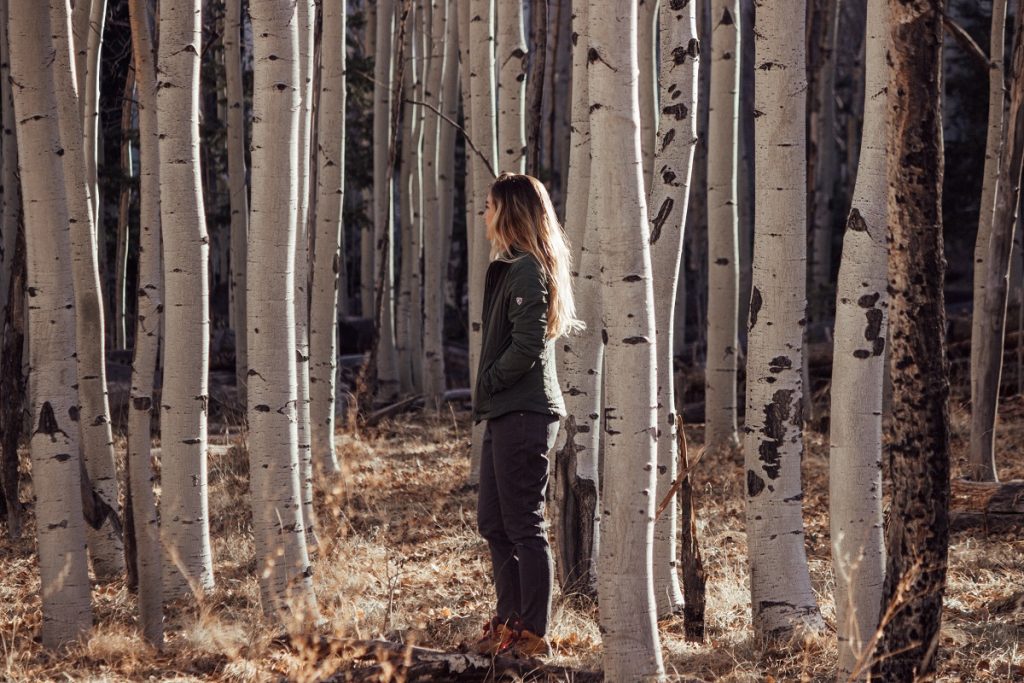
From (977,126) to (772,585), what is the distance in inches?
762

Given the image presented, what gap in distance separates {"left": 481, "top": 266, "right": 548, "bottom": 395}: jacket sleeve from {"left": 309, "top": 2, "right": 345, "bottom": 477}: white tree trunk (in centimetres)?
504

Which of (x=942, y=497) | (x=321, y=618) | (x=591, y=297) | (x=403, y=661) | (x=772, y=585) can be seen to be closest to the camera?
(x=942, y=497)

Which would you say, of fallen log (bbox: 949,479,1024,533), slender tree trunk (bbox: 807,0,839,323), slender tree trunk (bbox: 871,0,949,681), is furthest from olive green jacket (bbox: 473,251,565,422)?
slender tree trunk (bbox: 807,0,839,323)

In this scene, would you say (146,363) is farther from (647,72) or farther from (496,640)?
(647,72)

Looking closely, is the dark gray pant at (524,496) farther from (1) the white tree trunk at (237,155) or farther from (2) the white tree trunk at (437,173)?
(2) the white tree trunk at (437,173)

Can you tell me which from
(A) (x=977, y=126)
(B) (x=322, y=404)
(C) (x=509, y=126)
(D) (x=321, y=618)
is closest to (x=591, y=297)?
(D) (x=321, y=618)

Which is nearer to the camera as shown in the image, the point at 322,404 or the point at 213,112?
the point at 322,404

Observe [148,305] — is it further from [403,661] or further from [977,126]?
[977,126]

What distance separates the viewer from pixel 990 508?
6.94 meters

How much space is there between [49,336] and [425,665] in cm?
226

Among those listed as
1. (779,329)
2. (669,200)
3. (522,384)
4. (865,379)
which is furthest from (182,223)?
(865,379)

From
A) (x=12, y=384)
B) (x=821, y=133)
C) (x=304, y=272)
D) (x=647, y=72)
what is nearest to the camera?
(x=12, y=384)

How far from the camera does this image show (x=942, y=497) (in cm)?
307

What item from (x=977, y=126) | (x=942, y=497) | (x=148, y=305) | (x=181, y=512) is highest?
(x=977, y=126)
